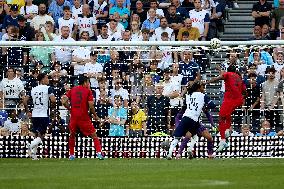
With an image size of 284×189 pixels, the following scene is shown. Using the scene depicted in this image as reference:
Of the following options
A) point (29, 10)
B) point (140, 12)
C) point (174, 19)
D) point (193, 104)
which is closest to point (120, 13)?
point (140, 12)

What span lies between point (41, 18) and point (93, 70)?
4415 millimetres

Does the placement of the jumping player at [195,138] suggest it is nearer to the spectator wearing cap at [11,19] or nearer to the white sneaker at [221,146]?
the white sneaker at [221,146]

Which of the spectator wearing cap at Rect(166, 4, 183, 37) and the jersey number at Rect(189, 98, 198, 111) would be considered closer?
the jersey number at Rect(189, 98, 198, 111)

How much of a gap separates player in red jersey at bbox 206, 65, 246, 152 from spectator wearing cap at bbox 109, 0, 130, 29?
684 cm

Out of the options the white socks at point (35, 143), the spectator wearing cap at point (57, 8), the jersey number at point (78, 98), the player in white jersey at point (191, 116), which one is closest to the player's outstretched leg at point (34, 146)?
the white socks at point (35, 143)

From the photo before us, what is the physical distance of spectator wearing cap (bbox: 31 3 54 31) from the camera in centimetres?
3394

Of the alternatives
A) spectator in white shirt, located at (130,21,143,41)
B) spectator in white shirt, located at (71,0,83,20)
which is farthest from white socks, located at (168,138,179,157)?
spectator in white shirt, located at (71,0,83,20)

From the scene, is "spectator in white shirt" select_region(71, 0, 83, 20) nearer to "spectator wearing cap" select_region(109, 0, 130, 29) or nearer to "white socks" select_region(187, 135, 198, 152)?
"spectator wearing cap" select_region(109, 0, 130, 29)

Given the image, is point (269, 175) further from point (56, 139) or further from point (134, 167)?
point (56, 139)

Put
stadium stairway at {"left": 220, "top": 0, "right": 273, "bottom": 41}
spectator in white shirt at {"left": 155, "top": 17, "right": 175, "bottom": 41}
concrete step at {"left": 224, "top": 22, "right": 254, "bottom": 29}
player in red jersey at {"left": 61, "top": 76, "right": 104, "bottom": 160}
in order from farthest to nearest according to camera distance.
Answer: concrete step at {"left": 224, "top": 22, "right": 254, "bottom": 29} < stadium stairway at {"left": 220, "top": 0, "right": 273, "bottom": 41} < spectator in white shirt at {"left": 155, "top": 17, "right": 175, "bottom": 41} < player in red jersey at {"left": 61, "top": 76, "right": 104, "bottom": 160}

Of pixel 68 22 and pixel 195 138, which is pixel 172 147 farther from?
pixel 68 22

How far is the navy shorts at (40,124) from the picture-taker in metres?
28.8

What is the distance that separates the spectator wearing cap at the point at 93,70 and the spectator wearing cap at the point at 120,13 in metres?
3.56

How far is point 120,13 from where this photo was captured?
3450cm
